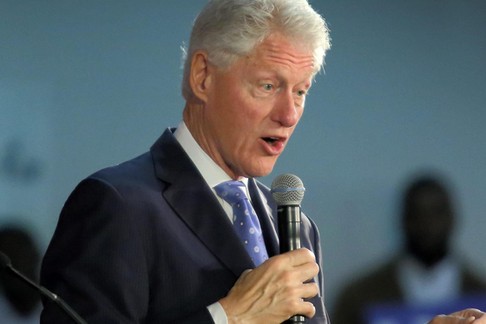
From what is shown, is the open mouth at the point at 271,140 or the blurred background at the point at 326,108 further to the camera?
the blurred background at the point at 326,108

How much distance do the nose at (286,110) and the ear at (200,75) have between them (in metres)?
0.14

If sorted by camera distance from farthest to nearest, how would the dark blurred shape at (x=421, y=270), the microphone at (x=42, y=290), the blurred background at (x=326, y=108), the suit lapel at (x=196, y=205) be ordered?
the dark blurred shape at (x=421, y=270) → the blurred background at (x=326, y=108) → the suit lapel at (x=196, y=205) → the microphone at (x=42, y=290)

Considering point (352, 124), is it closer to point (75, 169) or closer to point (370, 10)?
point (370, 10)

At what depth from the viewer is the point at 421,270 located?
3.40 meters

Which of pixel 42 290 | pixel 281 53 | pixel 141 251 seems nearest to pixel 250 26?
pixel 281 53

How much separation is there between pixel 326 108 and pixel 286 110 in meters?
1.49

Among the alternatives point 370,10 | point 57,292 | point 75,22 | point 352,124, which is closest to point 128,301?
point 57,292

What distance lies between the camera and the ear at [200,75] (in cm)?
190

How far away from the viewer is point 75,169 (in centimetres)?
282

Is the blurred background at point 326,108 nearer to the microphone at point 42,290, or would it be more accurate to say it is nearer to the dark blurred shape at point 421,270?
the dark blurred shape at point 421,270

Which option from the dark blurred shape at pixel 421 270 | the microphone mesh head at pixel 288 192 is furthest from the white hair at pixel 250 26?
the dark blurred shape at pixel 421 270

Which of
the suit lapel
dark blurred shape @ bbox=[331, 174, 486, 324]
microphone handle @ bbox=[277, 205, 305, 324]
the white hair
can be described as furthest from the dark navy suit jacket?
dark blurred shape @ bbox=[331, 174, 486, 324]

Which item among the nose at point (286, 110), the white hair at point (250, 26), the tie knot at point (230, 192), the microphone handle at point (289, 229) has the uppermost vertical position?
the white hair at point (250, 26)

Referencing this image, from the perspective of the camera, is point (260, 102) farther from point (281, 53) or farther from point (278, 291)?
point (278, 291)
